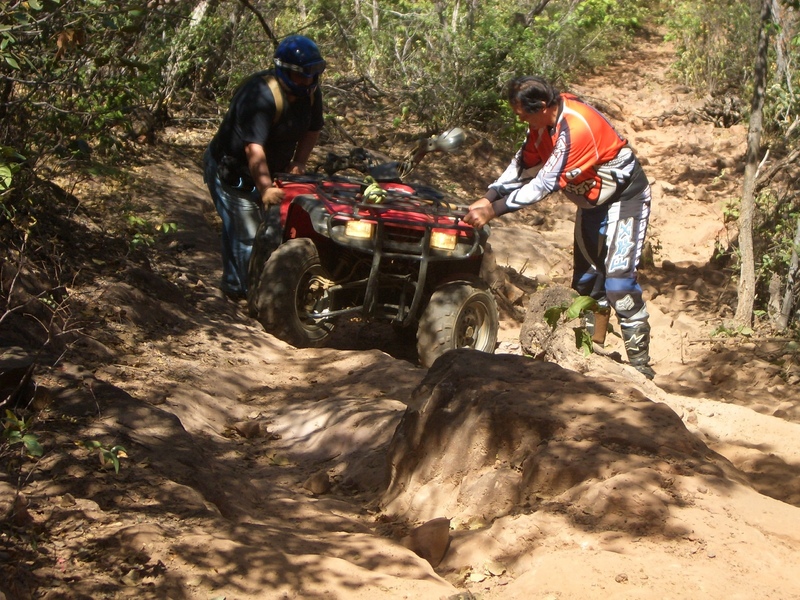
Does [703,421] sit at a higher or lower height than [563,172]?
lower

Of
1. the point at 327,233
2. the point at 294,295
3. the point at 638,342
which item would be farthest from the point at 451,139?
the point at 638,342

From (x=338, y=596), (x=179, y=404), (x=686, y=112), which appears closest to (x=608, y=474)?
(x=338, y=596)

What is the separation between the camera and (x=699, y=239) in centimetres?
1138

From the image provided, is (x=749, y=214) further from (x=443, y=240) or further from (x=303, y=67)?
(x=303, y=67)

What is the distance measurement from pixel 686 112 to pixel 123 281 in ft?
34.7

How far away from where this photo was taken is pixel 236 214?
281 inches

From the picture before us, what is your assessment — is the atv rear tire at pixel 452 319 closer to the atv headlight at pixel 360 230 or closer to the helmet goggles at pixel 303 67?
the atv headlight at pixel 360 230

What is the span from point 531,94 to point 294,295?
1.97 metres

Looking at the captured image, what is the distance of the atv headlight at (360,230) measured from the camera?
20.5 ft

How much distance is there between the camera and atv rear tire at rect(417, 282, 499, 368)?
636 centimetres

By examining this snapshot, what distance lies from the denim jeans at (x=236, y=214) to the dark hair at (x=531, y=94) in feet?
7.16

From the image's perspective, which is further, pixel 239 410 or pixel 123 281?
pixel 123 281

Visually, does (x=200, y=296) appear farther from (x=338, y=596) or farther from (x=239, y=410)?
(x=338, y=596)

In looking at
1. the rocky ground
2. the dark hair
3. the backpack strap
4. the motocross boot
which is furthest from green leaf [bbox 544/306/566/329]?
the backpack strap
